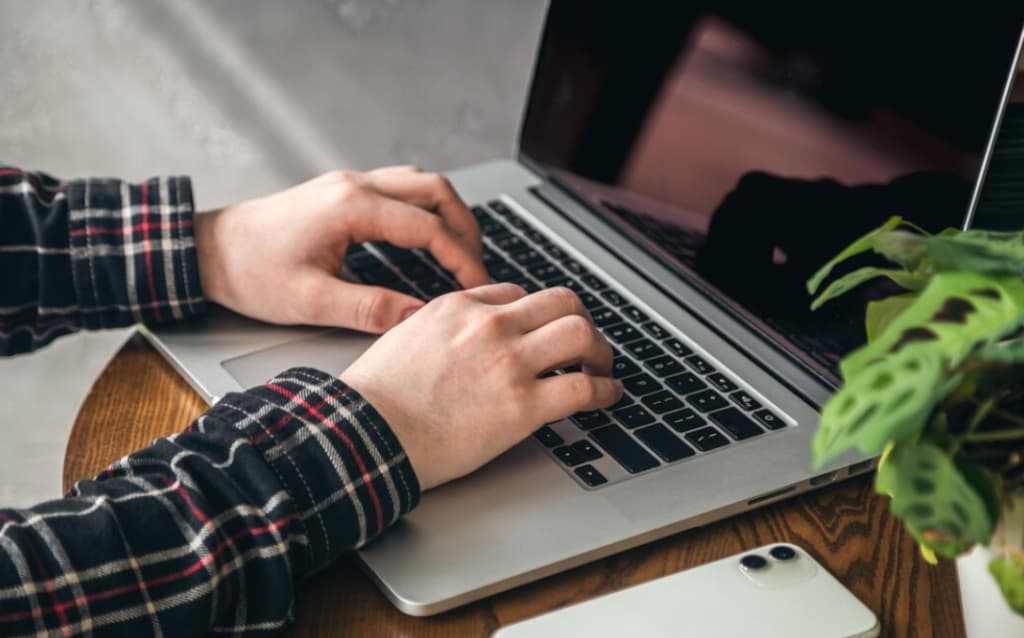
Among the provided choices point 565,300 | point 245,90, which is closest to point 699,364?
point 565,300

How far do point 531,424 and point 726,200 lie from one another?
322mm

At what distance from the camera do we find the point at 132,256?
851 millimetres

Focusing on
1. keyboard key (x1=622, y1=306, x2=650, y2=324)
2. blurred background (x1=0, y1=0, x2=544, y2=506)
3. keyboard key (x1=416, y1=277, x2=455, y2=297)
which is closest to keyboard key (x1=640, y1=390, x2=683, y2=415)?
keyboard key (x1=622, y1=306, x2=650, y2=324)

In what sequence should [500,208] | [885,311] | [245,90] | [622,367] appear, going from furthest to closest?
[245,90]
[500,208]
[622,367]
[885,311]

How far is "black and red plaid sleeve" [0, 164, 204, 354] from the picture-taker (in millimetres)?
849

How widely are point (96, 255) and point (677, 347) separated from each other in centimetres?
43

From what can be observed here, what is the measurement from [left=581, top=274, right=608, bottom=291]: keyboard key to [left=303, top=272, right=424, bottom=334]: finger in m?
0.16

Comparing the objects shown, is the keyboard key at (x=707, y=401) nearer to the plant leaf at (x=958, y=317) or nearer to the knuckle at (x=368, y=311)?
the knuckle at (x=368, y=311)

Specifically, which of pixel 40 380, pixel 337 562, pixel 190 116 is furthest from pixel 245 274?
pixel 190 116

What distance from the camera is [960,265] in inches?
17.6

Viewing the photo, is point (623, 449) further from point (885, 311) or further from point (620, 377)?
point (885, 311)

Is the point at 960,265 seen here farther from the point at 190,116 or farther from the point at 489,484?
the point at 190,116

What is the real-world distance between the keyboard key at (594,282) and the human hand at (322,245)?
0.09 m

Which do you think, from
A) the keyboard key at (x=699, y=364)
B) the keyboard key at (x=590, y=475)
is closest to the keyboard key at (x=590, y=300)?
the keyboard key at (x=699, y=364)
